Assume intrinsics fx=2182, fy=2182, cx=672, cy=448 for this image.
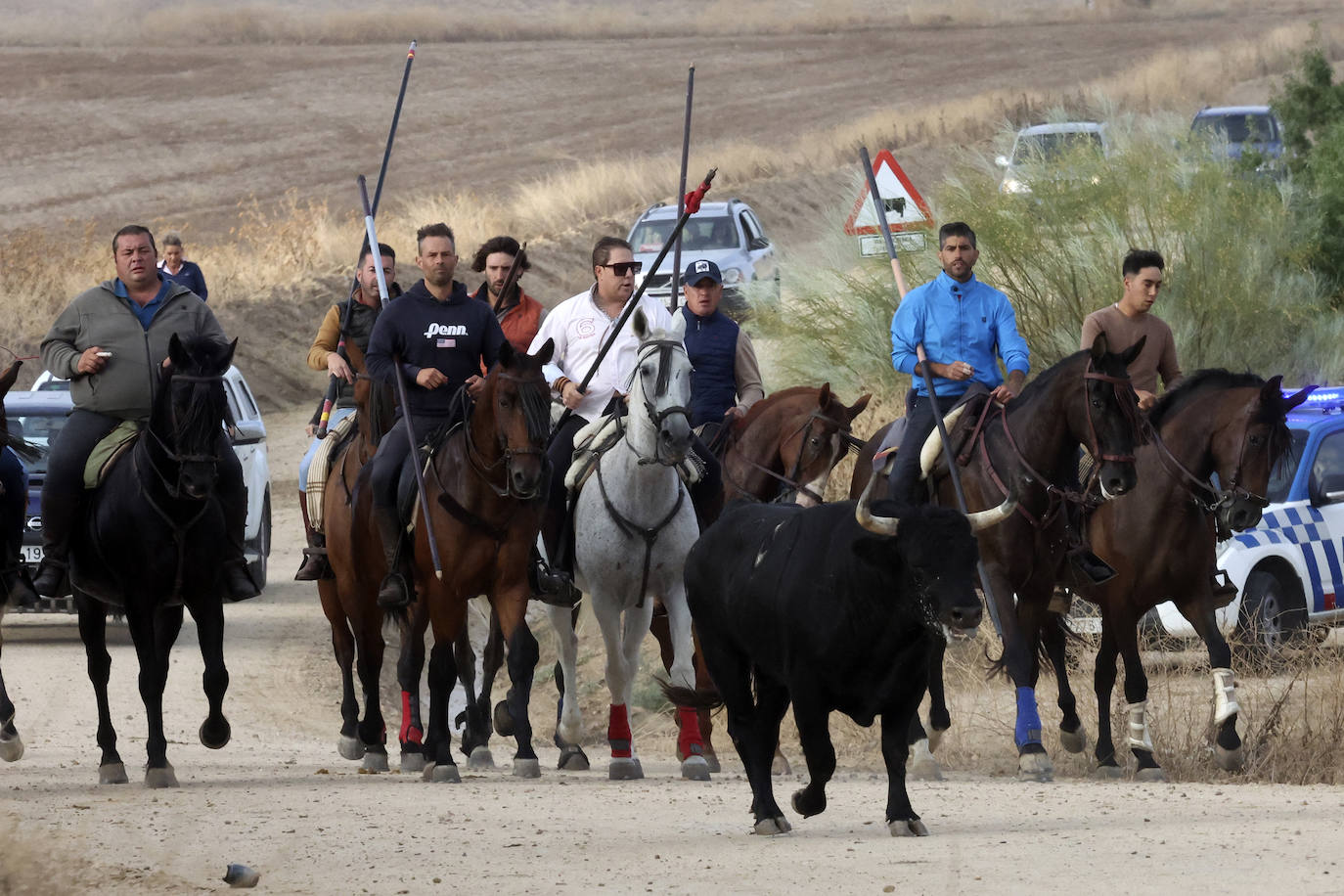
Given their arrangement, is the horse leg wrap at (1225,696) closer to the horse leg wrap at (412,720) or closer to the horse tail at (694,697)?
the horse tail at (694,697)

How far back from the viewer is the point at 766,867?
8.30m

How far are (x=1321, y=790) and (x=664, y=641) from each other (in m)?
4.52

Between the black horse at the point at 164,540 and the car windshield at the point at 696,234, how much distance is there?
21630 millimetres

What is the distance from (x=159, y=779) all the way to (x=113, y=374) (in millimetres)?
2298

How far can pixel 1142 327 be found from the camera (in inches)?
A: 518

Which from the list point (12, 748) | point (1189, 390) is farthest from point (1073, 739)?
point (12, 748)

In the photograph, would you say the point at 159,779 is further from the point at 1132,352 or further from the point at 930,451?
the point at 1132,352

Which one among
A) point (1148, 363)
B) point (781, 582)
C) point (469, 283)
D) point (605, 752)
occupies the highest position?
point (469, 283)

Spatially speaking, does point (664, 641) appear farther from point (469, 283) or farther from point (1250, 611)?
point (469, 283)

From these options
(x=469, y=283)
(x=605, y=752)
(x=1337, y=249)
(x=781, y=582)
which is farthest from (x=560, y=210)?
(x=781, y=582)

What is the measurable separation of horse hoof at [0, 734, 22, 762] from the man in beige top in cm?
661

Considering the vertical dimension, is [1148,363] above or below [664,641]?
above

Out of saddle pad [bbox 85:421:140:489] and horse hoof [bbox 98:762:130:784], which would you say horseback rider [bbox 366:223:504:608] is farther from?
horse hoof [bbox 98:762:130:784]

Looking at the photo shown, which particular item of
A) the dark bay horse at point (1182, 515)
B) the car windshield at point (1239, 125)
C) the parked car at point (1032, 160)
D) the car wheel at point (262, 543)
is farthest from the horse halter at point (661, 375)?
the car windshield at point (1239, 125)
